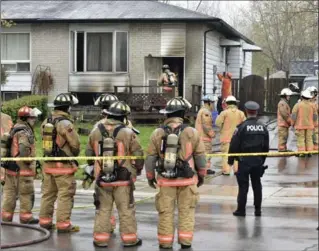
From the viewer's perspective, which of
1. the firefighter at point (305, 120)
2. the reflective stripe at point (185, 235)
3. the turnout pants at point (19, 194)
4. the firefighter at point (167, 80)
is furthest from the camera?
the firefighter at point (167, 80)

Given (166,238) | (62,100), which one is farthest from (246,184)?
(62,100)

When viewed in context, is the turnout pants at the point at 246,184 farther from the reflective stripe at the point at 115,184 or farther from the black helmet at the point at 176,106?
the reflective stripe at the point at 115,184

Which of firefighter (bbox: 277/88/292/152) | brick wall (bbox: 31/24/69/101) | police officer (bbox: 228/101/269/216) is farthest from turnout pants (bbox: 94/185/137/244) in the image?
brick wall (bbox: 31/24/69/101)

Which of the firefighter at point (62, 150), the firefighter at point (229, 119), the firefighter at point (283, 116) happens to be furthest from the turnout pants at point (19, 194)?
the firefighter at point (283, 116)

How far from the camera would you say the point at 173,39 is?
26.0m

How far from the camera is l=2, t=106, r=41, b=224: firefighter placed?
9.18m

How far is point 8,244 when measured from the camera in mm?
7945

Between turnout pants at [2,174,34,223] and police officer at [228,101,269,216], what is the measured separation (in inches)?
110

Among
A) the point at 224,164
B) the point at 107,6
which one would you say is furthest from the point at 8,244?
the point at 107,6

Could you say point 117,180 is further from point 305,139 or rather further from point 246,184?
point 305,139

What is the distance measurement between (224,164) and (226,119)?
1.08m

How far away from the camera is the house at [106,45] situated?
26094 mm

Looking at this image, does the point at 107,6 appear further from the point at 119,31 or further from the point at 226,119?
the point at 226,119

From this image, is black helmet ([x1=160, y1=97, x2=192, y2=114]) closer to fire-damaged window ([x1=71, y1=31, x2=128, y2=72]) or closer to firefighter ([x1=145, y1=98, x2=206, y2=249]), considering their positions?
firefighter ([x1=145, y1=98, x2=206, y2=249])
